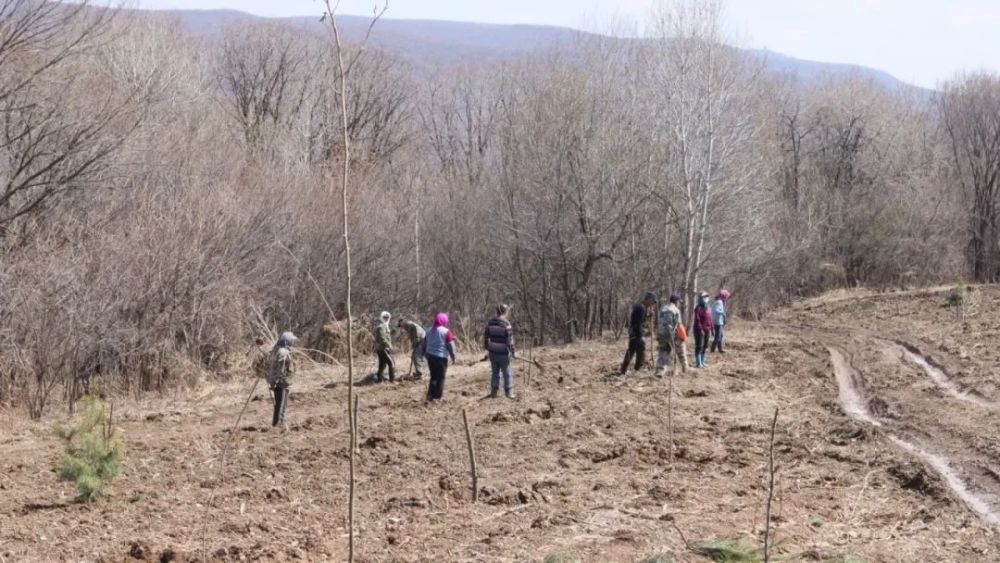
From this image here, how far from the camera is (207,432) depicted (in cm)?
1523

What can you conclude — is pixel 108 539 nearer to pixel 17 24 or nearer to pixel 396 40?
pixel 17 24

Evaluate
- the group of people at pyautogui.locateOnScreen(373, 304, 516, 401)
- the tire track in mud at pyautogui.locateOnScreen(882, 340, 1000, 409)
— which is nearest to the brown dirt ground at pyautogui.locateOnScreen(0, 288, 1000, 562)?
the tire track in mud at pyautogui.locateOnScreen(882, 340, 1000, 409)

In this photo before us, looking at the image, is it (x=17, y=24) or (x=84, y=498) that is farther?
(x=17, y=24)

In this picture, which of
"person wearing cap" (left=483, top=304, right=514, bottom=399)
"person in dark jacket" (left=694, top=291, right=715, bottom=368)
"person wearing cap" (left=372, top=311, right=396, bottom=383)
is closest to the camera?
"person wearing cap" (left=483, top=304, right=514, bottom=399)

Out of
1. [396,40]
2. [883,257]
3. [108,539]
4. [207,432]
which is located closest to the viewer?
[108,539]

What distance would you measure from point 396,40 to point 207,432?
7412 inches

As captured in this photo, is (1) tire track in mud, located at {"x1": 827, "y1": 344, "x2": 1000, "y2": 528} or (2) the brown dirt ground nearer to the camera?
(2) the brown dirt ground

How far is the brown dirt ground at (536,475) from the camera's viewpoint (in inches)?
370

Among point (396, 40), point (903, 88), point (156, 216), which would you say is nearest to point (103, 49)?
point (156, 216)

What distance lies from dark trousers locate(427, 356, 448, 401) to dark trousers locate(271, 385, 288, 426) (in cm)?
261

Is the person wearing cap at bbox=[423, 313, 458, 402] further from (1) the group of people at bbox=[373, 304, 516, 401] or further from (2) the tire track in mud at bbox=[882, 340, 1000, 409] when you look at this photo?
(2) the tire track in mud at bbox=[882, 340, 1000, 409]

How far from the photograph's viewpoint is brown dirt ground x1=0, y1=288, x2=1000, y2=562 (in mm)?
9391

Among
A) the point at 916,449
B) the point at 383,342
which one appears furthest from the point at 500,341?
the point at 916,449

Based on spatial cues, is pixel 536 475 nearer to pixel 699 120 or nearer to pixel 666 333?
pixel 666 333
